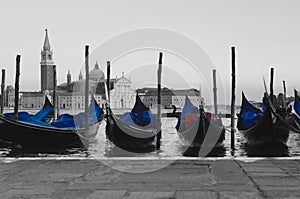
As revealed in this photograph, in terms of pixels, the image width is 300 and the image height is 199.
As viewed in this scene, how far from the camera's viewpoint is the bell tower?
67.8 m

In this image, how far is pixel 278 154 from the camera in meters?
10.4

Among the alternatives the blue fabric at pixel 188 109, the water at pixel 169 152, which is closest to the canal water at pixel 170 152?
the water at pixel 169 152

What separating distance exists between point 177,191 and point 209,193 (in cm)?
28

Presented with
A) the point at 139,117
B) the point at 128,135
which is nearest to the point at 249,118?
the point at 139,117

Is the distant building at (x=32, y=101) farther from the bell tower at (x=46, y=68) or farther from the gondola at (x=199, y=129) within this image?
the gondola at (x=199, y=129)

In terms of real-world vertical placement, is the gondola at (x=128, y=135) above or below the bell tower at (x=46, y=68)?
below

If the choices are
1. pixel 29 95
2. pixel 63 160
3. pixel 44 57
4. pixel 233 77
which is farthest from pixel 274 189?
pixel 44 57

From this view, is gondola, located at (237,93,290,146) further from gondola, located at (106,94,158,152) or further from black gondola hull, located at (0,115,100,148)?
black gondola hull, located at (0,115,100,148)

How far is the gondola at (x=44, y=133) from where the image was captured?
31.5 feet

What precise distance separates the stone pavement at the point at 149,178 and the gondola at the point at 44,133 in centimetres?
430

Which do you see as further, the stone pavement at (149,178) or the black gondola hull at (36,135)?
the black gondola hull at (36,135)

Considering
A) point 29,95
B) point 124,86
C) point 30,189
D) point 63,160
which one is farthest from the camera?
point 29,95

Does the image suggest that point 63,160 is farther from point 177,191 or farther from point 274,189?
point 274,189

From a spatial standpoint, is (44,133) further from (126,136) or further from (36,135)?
(126,136)
